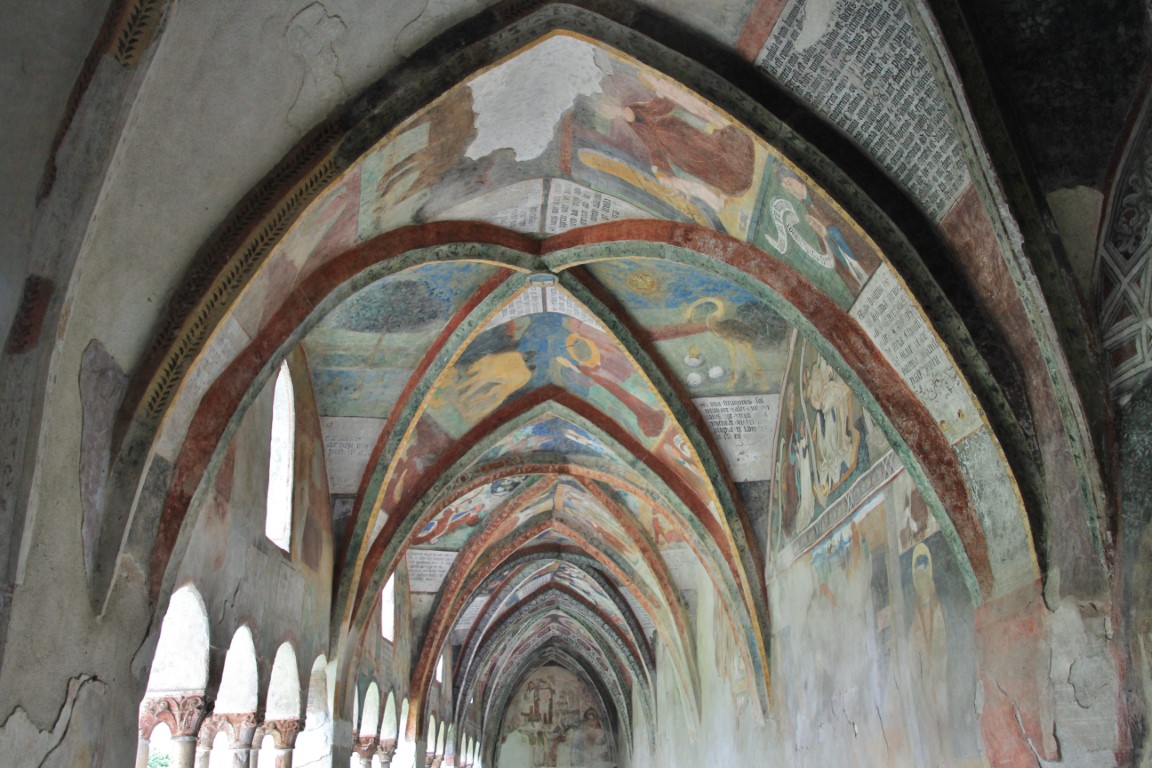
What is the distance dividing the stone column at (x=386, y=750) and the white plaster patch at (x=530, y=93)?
13.3 m

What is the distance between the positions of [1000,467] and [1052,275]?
1.40 meters

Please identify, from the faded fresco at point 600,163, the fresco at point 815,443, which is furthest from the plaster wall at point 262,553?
the fresco at point 815,443

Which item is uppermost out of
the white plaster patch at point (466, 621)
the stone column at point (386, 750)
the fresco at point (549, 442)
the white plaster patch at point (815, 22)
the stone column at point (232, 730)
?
the fresco at point (549, 442)

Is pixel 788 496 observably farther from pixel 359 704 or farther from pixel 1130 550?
pixel 359 704

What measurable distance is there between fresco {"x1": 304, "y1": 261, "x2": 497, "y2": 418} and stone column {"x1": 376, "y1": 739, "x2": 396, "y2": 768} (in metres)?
8.74

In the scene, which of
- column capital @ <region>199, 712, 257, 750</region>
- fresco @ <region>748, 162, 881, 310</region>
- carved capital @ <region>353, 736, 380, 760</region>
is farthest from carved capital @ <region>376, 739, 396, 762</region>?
fresco @ <region>748, 162, 881, 310</region>

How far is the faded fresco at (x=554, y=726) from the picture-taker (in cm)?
3806

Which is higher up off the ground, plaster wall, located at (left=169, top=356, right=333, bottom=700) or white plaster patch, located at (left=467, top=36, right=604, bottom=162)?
white plaster patch, located at (left=467, top=36, right=604, bottom=162)

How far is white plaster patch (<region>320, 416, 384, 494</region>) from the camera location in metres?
12.3

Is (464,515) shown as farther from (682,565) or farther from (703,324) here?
(703,324)

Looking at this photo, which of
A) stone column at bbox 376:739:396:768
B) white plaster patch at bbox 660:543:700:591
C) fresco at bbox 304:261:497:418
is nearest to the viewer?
fresco at bbox 304:261:497:418

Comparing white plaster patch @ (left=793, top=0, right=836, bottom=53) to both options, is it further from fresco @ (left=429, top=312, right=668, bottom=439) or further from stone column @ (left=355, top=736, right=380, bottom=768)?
stone column @ (left=355, top=736, right=380, bottom=768)

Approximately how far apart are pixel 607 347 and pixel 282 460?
159 inches

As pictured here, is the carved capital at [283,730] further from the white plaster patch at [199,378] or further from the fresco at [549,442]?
the white plaster patch at [199,378]
